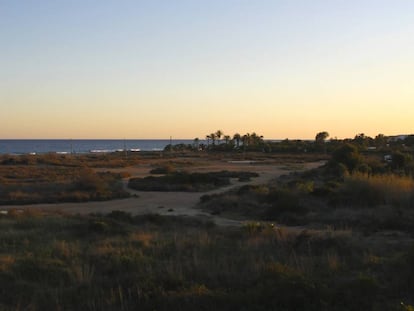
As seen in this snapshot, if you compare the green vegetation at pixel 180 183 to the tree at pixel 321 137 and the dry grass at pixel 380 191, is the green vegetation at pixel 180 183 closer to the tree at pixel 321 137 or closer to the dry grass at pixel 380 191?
the dry grass at pixel 380 191

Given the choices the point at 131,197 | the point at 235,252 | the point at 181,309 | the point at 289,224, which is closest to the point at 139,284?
the point at 181,309

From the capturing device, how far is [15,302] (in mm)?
8961

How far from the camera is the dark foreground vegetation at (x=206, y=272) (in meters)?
8.54

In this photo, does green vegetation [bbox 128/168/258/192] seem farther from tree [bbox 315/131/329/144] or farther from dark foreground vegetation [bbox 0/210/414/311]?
tree [bbox 315/131/329/144]

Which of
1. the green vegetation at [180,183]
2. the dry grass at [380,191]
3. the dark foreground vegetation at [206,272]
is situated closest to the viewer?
the dark foreground vegetation at [206,272]

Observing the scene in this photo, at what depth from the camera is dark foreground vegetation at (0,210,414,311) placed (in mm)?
8539

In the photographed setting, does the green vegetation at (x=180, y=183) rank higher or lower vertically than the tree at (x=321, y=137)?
lower

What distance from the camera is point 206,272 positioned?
1072cm

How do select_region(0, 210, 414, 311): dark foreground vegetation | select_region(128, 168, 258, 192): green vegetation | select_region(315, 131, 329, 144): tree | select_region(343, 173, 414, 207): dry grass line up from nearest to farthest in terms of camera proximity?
select_region(0, 210, 414, 311): dark foreground vegetation
select_region(343, 173, 414, 207): dry grass
select_region(128, 168, 258, 192): green vegetation
select_region(315, 131, 329, 144): tree

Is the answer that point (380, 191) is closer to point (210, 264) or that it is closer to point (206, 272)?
point (210, 264)

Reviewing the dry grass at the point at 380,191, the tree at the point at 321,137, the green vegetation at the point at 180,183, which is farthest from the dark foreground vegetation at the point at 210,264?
the tree at the point at 321,137

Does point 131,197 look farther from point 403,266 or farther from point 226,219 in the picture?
point 403,266

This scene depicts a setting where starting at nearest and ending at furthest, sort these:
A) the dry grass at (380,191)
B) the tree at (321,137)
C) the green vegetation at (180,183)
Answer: the dry grass at (380,191) → the green vegetation at (180,183) → the tree at (321,137)

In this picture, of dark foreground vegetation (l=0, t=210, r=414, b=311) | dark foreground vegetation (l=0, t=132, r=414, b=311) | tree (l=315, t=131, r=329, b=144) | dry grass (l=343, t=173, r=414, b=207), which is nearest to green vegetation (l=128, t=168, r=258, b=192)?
dry grass (l=343, t=173, r=414, b=207)
